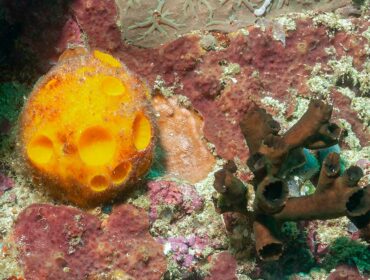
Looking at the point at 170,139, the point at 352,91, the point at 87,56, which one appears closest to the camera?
the point at 87,56

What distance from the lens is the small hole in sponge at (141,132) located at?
9.07 feet

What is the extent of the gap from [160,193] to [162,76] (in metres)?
1.06

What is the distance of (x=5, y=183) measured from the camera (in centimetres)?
306

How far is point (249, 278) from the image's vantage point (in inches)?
116

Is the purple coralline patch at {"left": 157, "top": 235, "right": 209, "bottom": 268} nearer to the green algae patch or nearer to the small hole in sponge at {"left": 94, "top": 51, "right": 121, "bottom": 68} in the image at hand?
the green algae patch

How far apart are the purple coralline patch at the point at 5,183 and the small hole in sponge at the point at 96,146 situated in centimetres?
81

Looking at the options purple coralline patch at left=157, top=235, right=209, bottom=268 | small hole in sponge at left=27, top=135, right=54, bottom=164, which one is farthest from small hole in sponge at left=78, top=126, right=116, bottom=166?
purple coralline patch at left=157, top=235, right=209, bottom=268

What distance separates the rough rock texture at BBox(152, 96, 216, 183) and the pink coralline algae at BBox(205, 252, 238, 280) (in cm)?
59

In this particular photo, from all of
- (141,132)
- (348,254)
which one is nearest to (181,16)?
(141,132)

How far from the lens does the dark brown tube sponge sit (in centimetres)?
250

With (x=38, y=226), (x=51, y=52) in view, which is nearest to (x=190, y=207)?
(x=38, y=226)

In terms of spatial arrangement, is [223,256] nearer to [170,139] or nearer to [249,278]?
[249,278]

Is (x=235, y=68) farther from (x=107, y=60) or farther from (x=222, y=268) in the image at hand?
(x=222, y=268)

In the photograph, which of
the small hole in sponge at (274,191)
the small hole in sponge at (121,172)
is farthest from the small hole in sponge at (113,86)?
the small hole in sponge at (274,191)
